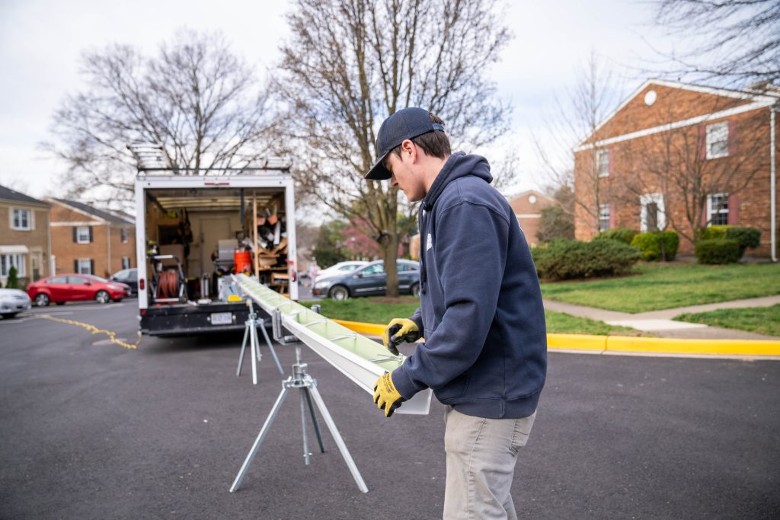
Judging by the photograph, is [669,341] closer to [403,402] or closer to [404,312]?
[404,312]

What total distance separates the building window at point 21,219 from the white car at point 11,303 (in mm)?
21354

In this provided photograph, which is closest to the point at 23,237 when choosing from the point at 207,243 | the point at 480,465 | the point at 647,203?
the point at 207,243

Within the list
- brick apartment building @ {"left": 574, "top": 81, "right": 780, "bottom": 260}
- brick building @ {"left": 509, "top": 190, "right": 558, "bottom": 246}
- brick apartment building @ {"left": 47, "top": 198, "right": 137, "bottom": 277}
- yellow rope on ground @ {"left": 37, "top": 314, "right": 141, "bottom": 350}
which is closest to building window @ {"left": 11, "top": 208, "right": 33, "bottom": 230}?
brick apartment building @ {"left": 47, "top": 198, "right": 137, "bottom": 277}

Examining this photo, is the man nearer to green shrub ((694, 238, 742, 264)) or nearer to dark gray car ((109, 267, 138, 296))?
green shrub ((694, 238, 742, 264))

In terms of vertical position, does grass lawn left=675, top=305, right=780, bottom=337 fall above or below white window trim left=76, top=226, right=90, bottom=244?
below

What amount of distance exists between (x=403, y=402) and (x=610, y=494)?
7.68ft

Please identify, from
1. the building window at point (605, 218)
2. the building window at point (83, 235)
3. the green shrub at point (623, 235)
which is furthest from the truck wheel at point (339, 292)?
the building window at point (83, 235)

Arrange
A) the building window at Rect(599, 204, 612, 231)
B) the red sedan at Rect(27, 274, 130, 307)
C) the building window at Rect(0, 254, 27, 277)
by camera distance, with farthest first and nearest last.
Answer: the building window at Rect(0, 254, 27, 277) → the building window at Rect(599, 204, 612, 231) → the red sedan at Rect(27, 274, 130, 307)

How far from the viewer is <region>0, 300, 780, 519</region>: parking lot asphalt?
363 cm

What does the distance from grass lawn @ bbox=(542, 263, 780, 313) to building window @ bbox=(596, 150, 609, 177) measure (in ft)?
22.3

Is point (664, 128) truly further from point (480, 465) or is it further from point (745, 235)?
point (480, 465)

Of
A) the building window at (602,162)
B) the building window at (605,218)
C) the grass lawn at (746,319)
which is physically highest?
the building window at (602,162)

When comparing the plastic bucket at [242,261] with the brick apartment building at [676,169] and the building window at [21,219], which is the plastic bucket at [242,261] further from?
the building window at [21,219]

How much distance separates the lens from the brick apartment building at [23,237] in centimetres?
3762
